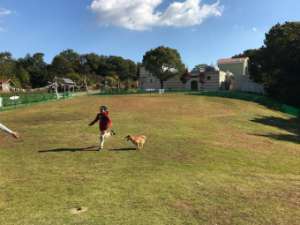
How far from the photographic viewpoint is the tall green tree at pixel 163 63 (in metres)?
86.9

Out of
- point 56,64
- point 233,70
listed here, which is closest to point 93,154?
point 233,70

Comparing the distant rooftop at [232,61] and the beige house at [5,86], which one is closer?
the beige house at [5,86]

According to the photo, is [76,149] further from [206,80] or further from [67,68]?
[67,68]

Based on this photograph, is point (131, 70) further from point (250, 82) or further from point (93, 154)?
point (93, 154)

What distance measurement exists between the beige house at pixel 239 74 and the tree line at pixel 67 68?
38.5 metres

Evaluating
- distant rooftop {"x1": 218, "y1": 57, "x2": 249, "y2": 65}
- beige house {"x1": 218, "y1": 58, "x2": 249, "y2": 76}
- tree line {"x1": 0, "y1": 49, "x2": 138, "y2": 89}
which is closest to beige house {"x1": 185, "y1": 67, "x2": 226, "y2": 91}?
beige house {"x1": 218, "y1": 58, "x2": 249, "y2": 76}

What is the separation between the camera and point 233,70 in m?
92.0

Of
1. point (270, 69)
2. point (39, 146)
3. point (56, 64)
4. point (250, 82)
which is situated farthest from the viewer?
point (56, 64)

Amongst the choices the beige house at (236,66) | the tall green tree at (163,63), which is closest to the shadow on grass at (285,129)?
the tall green tree at (163,63)

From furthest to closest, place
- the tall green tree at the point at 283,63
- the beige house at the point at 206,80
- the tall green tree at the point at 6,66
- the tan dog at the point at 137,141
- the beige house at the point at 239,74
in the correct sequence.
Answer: the tall green tree at the point at 6,66 → the beige house at the point at 206,80 → the beige house at the point at 239,74 → the tall green tree at the point at 283,63 → the tan dog at the point at 137,141

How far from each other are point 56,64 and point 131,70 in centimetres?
3104

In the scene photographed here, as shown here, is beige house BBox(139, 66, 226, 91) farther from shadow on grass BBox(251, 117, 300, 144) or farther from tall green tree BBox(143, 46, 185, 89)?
shadow on grass BBox(251, 117, 300, 144)

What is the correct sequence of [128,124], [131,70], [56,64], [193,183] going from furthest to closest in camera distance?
[131,70]
[56,64]
[128,124]
[193,183]

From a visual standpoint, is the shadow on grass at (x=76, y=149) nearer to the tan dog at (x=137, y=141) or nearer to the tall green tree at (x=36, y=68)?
the tan dog at (x=137, y=141)
